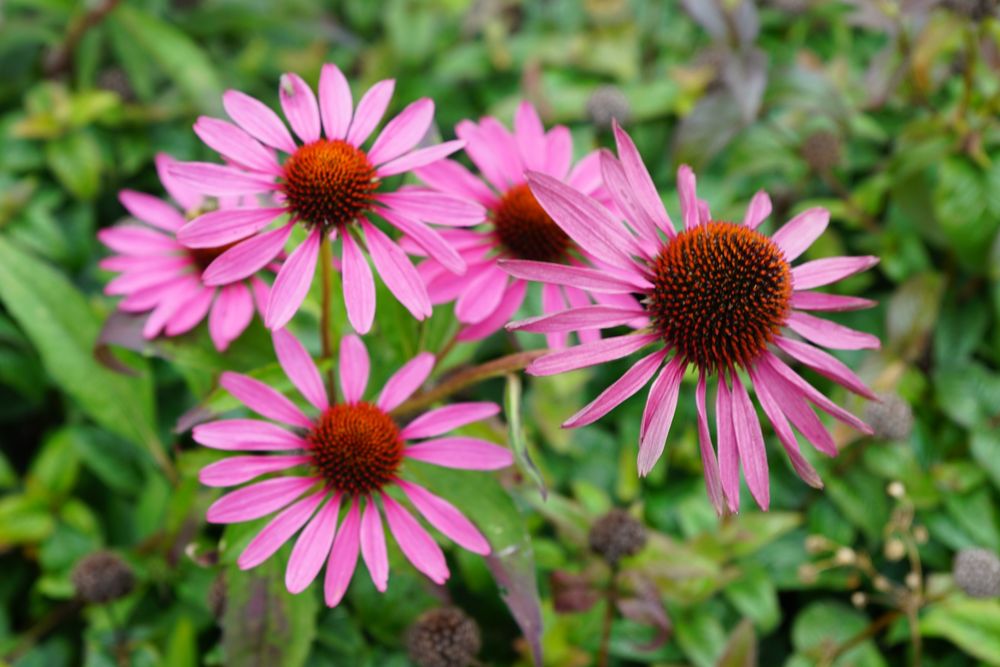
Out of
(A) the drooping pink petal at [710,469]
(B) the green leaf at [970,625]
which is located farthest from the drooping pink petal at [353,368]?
(B) the green leaf at [970,625]

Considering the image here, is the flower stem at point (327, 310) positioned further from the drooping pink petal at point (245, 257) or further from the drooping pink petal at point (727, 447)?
the drooping pink petal at point (727, 447)

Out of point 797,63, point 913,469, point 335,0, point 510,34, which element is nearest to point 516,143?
point 913,469

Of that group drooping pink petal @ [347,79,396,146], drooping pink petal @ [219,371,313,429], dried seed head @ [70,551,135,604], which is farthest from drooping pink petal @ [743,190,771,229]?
dried seed head @ [70,551,135,604]

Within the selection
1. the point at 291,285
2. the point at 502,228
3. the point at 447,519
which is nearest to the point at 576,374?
the point at 502,228

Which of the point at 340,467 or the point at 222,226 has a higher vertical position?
the point at 222,226

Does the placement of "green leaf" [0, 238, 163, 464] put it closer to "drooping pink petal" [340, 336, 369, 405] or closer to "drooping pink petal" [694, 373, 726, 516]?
"drooping pink petal" [340, 336, 369, 405]

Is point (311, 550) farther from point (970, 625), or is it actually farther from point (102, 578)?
point (970, 625)
